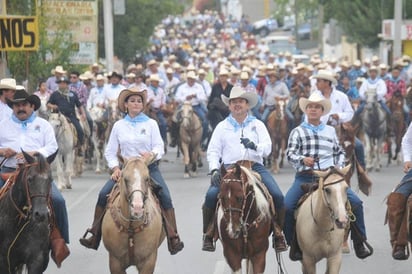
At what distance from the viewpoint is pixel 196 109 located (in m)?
32.3

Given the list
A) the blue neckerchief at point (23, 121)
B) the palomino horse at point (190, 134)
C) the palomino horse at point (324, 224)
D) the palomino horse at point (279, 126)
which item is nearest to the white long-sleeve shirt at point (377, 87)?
the palomino horse at point (279, 126)

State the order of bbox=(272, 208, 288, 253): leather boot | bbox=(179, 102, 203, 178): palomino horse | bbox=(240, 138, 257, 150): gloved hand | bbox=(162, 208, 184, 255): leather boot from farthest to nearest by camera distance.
Answer: bbox=(179, 102, 203, 178): palomino horse < bbox=(162, 208, 184, 255): leather boot < bbox=(272, 208, 288, 253): leather boot < bbox=(240, 138, 257, 150): gloved hand

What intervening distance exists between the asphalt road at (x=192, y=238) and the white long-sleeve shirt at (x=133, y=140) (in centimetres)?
231

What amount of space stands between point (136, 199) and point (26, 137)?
1787 mm

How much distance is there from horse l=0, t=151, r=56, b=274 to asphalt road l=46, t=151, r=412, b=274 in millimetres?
2990

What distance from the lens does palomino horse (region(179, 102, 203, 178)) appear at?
30.4 metres

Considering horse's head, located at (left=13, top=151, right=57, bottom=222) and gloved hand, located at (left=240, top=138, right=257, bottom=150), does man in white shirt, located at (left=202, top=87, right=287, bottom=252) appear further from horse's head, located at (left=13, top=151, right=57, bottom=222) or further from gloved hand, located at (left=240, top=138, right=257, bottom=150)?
horse's head, located at (left=13, top=151, right=57, bottom=222)

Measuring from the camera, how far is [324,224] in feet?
46.7

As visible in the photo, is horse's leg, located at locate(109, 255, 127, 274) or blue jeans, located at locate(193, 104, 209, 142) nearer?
horse's leg, located at locate(109, 255, 127, 274)

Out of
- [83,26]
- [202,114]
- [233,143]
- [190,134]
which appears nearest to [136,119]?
[233,143]

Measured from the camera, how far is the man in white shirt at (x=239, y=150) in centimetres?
1470

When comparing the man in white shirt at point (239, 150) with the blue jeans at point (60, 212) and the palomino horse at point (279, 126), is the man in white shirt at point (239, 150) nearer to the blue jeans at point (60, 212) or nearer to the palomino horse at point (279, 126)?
the blue jeans at point (60, 212)

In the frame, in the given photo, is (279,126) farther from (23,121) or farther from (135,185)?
(135,185)

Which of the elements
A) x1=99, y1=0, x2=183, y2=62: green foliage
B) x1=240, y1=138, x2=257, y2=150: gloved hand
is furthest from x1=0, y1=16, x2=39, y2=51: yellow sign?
x1=99, y1=0, x2=183, y2=62: green foliage
